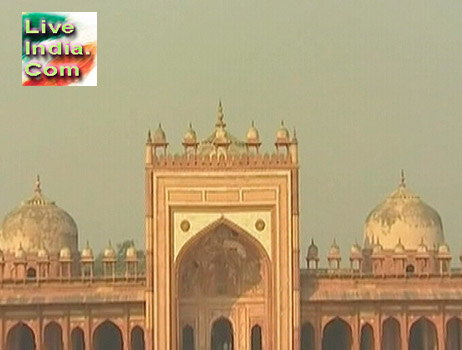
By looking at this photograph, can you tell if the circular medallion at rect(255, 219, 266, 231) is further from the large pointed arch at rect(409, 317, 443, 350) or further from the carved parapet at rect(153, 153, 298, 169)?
the large pointed arch at rect(409, 317, 443, 350)

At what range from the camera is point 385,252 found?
38.2m

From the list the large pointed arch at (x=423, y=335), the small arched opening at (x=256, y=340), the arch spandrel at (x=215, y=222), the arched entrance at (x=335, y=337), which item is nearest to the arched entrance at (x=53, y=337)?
the arch spandrel at (x=215, y=222)

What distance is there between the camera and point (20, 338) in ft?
119

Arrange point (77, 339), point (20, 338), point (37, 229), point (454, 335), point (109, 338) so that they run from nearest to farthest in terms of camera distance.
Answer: point (77, 339), point (20, 338), point (454, 335), point (109, 338), point (37, 229)

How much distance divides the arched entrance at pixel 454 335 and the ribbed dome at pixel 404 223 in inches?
124

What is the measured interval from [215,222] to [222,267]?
1.67 metres

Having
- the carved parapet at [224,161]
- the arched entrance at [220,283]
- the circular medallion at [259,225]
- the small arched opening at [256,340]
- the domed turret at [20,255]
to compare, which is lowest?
the small arched opening at [256,340]

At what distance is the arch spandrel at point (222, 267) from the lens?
3434 centimetres

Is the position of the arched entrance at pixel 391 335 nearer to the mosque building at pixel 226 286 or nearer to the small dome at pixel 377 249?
the mosque building at pixel 226 286

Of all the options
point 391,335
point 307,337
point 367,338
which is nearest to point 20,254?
point 307,337

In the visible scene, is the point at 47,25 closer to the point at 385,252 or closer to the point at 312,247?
the point at 312,247

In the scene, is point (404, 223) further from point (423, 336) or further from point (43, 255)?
point (43, 255)

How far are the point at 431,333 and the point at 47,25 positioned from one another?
13038 mm

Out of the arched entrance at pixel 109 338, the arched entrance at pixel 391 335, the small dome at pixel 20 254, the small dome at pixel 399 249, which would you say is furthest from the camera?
the small dome at pixel 399 249
